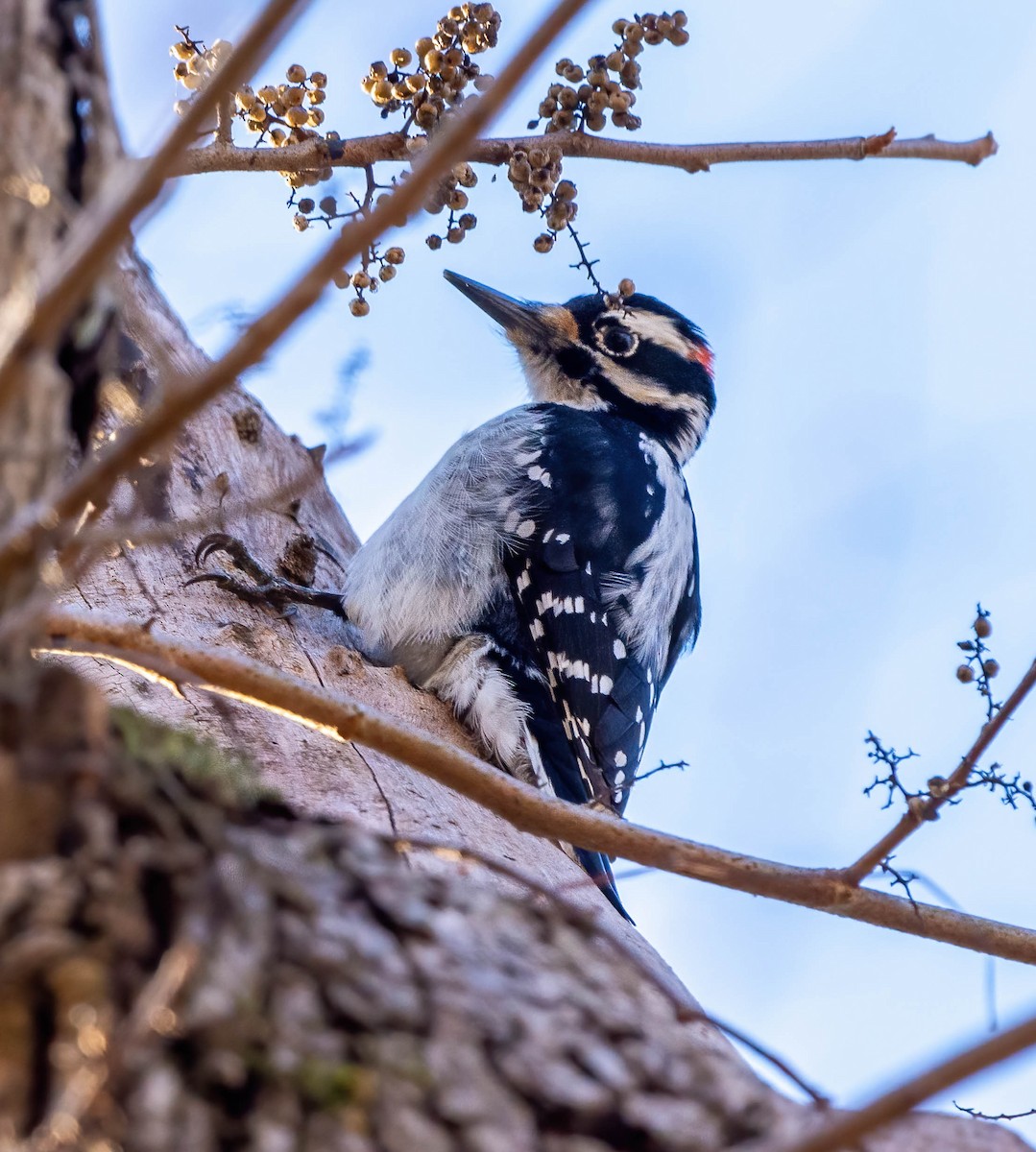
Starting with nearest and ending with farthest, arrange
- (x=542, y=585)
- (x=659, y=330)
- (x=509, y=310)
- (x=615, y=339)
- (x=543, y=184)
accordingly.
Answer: (x=543, y=184), (x=542, y=585), (x=509, y=310), (x=615, y=339), (x=659, y=330)

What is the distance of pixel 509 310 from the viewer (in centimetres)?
483

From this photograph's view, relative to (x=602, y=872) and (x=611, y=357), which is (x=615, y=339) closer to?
(x=611, y=357)

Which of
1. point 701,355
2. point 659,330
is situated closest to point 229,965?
point 659,330

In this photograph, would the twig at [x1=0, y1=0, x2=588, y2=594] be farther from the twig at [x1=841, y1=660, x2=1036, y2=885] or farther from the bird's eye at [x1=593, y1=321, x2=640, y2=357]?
the bird's eye at [x1=593, y1=321, x2=640, y2=357]

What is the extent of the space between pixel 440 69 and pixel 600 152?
369 millimetres

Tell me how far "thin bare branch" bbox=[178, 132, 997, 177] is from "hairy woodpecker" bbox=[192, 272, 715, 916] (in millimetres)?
331

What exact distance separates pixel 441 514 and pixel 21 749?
2945mm

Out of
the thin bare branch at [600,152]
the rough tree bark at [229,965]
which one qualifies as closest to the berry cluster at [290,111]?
the thin bare branch at [600,152]

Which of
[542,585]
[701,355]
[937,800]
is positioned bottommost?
[937,800]

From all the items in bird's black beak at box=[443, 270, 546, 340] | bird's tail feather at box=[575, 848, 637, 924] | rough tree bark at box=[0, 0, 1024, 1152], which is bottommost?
rough tree bark at box=[0, 0, 1024, 1152]

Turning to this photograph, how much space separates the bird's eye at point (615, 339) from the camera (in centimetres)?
497

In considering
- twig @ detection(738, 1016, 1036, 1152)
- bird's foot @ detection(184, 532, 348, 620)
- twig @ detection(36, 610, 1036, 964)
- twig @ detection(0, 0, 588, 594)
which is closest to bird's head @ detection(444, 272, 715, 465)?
bird's foot @ detection(184, 532, 348, 620)

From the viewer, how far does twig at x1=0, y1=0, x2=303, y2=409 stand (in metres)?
0.90

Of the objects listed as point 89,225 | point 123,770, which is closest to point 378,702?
point 123,770
